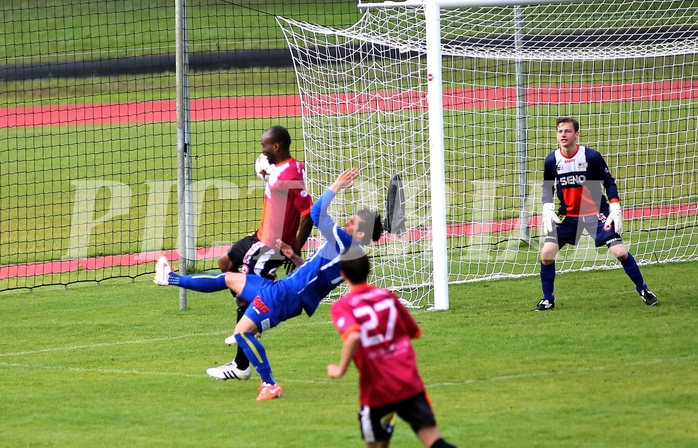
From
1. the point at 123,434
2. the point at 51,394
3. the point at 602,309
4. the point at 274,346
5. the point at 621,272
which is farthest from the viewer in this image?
the point at 621,272

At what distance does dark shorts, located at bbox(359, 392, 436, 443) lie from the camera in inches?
231

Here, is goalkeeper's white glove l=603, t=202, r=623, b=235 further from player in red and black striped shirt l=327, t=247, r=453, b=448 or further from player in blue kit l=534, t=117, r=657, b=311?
player in red and black striped shirt l=327, t=247, r=453, b=448

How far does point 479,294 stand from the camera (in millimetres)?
12828

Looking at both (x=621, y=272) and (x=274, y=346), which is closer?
(x=274, y=346)

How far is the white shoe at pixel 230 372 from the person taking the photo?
8922mm

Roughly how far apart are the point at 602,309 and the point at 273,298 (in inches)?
176

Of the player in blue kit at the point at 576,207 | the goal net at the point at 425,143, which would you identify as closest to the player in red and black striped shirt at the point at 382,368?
the goal net at the point at 425,143

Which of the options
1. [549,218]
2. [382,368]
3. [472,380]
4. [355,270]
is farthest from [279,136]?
[382,368]

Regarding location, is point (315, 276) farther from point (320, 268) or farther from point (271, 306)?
point (271, 306)

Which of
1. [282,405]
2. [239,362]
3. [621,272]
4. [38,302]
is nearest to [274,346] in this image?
[239,362]

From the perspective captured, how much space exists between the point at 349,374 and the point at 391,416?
10.4ft

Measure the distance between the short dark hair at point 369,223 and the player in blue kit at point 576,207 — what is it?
3767 mm

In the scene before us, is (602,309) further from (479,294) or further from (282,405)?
(282,405)

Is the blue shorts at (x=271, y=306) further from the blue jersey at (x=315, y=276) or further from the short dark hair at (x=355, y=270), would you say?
the short dark hair at (x=355, y=270)
